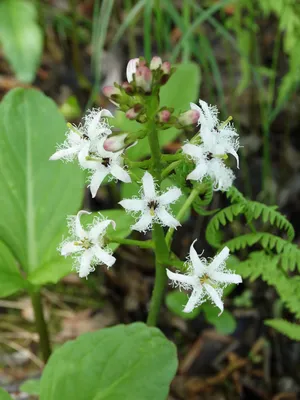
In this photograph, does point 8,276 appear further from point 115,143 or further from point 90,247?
point 115,143

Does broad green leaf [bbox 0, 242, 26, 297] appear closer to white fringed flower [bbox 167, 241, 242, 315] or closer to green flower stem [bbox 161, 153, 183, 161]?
white fringed flower [bbox 167, 241, 242, 315]

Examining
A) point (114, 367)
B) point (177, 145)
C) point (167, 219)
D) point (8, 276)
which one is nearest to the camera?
point (167, 219)

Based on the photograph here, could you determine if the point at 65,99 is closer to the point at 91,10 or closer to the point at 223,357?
the point at 91,10

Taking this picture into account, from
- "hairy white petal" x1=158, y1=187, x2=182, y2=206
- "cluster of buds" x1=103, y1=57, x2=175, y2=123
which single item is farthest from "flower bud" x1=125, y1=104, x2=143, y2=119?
"hairy white petal" x1=158, y1=187, x2=182, y2=206

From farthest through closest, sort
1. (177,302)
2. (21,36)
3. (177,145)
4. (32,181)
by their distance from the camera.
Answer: (21,36)
(177,145)
(177,302)
(32,181)

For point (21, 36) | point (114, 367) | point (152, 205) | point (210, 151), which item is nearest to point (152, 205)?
point (152, 205)

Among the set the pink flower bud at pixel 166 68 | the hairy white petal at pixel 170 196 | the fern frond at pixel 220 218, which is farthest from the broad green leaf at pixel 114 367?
the pink flower bud at pixel 166 68

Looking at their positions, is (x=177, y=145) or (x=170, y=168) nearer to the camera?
(x=170, y=168)

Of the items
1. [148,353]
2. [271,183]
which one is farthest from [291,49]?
[148,353]
